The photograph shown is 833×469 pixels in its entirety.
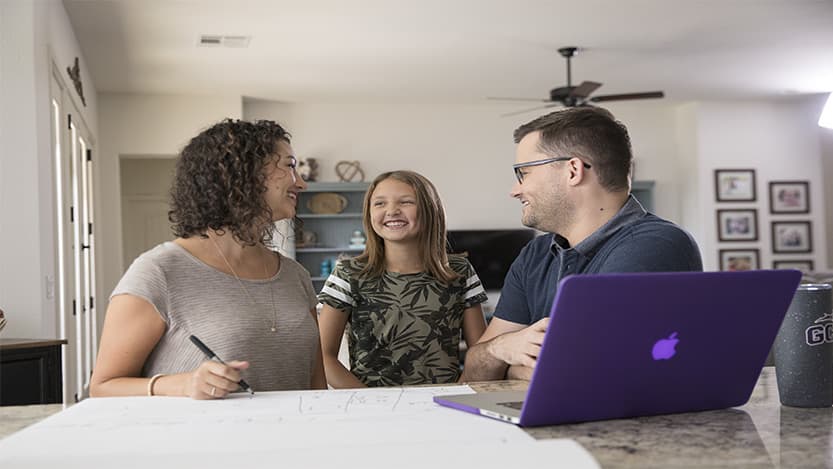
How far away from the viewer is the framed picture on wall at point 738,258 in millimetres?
8789

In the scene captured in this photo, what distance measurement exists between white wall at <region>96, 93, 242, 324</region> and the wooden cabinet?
4.18m

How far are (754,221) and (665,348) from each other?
8.31 meters

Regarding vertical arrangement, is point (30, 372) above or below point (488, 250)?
below

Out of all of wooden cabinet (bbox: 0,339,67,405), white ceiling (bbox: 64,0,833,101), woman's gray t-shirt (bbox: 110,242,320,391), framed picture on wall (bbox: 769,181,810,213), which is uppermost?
white ceiling (bbox: 64,0,833,101)

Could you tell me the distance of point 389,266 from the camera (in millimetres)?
2438

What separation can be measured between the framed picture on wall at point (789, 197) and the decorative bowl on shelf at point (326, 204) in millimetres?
4460

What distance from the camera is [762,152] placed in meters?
8.84

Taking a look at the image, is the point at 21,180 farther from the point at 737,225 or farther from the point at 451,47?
the point at 737,225

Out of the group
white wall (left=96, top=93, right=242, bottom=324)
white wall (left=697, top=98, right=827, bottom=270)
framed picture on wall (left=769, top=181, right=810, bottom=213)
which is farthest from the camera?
→ framed picture on wall (left=769, top=181, right=810, bottom=213)

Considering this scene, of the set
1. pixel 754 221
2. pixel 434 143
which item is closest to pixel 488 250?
pixel 434 143

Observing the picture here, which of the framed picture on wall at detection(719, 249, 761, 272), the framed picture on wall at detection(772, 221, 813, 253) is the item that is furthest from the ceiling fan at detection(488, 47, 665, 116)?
A: the framed picture on wall at detection(772, 221, 813, 253)

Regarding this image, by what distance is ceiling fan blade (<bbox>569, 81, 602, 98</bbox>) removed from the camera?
5.80m

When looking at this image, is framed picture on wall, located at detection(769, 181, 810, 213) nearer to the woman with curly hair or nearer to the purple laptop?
the woman with curly hair

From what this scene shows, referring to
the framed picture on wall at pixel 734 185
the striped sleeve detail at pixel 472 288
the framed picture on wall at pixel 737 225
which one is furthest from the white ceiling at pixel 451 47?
the striped sleeve detail at pixel 472 288
